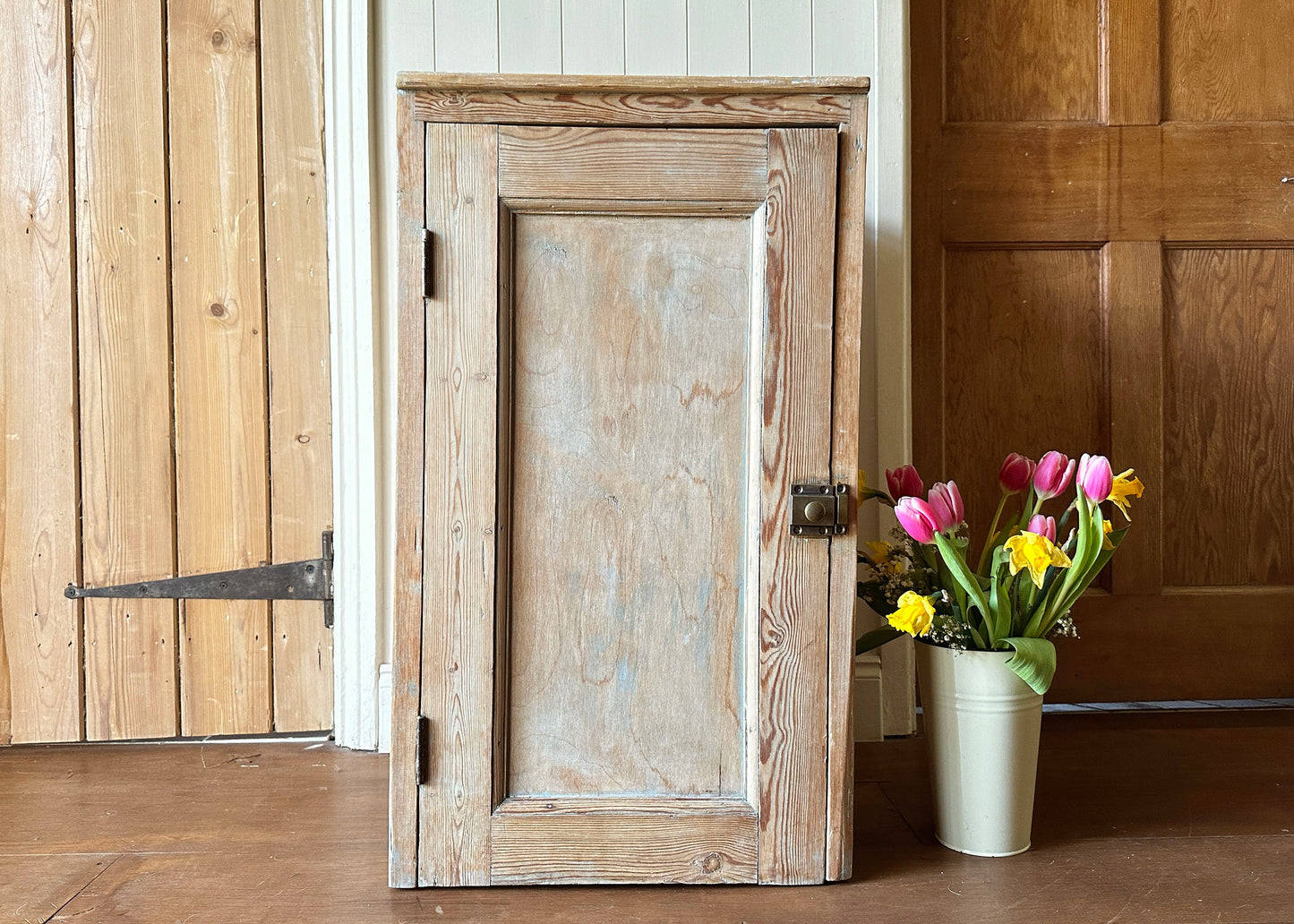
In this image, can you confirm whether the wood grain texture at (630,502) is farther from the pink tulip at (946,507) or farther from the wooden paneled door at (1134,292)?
the wooden paneled door at (1134,292)

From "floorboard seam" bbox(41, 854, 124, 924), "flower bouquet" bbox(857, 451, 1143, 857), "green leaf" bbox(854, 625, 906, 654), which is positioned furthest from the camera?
"green leaf" bbox(854, 625, 906, 654)

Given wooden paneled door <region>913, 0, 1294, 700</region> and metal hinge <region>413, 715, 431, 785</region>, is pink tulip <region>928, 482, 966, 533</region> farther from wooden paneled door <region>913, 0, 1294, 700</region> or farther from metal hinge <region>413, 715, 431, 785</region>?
metal hinge <region>413, 715, 431, 785</region>

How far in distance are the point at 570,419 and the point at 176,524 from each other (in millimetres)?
924

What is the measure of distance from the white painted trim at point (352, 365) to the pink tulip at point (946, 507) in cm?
96

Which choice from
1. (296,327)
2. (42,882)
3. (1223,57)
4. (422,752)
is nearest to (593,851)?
(422,752)

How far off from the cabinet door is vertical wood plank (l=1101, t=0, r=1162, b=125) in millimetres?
954

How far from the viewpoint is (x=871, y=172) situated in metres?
1.61

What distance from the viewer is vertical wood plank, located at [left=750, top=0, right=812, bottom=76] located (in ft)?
5.24

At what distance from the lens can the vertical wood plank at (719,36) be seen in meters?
1.59

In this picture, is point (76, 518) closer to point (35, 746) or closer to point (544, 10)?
point (35, 746)

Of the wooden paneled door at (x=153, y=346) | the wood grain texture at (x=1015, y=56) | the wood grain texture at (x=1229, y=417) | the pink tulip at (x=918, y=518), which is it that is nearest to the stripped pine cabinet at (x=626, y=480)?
the pink tulip at (x=918, y=518)

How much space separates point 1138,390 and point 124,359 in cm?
192

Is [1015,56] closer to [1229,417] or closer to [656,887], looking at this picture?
[1229,417]

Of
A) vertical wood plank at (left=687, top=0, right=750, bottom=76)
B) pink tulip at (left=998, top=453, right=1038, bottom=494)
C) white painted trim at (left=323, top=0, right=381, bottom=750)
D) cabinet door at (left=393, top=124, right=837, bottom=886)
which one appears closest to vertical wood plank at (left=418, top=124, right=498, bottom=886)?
cabinet door at (left=393, top=124, right=837, bottom=886)
